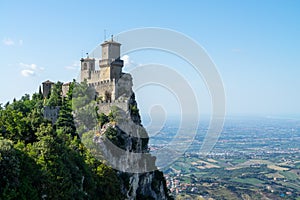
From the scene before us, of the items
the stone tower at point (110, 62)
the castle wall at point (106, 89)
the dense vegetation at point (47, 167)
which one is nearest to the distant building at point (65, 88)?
the castle wall at point (106, 89)

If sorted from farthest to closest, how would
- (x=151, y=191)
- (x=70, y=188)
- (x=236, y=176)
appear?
1. (x=236, y=176)
2. (x=151, y=191)
3. (x=70, y=188)

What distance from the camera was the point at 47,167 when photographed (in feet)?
69.8

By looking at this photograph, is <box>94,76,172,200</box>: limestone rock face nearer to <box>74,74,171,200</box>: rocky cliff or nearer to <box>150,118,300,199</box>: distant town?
<box>74,74,171,200</box>: rocky cliff

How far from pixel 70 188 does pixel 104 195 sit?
18.1 ft

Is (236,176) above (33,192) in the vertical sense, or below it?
below

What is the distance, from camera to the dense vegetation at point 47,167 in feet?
58.5

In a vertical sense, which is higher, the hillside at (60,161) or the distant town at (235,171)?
the hillside at (60,161)

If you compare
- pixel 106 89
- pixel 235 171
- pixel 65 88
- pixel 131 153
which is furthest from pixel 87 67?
pixel 235 171

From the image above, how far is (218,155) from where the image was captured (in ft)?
529

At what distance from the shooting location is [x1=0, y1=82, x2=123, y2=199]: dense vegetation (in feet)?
58.5

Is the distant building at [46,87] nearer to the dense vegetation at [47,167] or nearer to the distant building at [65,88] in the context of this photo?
the distant building at [65,88]

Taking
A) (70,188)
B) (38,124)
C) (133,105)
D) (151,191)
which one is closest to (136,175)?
(151,191)

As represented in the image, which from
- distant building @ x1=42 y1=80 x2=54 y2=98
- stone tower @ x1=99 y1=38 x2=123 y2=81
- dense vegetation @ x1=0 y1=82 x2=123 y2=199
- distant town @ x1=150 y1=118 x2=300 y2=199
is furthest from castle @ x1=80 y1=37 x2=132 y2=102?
distant town @ x1=150 y1=118 x2=300 y2=199

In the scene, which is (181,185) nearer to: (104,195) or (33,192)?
(104,195)
